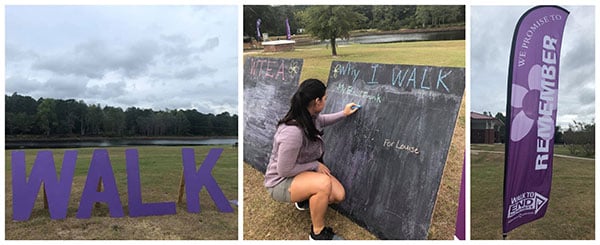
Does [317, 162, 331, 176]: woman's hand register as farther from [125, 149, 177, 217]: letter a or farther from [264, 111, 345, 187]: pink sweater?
[125, 149, 177, 217]: letter a

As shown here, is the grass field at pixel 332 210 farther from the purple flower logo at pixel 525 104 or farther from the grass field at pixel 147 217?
the purple flower logo at pixel 525 104

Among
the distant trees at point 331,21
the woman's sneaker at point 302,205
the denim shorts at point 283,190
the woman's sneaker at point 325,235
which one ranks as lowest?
the woman's sneaker at point 325,235

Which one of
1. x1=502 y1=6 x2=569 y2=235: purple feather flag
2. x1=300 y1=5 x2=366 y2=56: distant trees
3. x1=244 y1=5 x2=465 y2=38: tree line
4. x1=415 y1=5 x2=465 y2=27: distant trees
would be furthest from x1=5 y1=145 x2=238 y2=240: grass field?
x1=502 y1=6 x2=569 y2=235: purple feather flag

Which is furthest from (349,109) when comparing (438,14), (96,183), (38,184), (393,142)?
(38,184)

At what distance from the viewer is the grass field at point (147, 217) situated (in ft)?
11.5

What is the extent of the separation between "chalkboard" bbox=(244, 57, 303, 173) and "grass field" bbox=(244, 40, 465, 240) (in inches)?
3.9

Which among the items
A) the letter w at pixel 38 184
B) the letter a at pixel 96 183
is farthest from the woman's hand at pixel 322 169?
the letter w at pixel 38 184

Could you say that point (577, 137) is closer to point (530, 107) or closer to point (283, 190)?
point (530, 107)

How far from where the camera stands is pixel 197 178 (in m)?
3.65

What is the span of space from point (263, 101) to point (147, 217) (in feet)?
4.28

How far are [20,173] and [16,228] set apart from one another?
1.40 ft

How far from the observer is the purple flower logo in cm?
302

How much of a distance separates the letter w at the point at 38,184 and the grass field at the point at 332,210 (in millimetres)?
1397

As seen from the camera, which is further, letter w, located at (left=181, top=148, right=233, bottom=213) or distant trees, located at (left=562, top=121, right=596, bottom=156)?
letter w, located at (left=181, top=148, right=233, bottom=213)
